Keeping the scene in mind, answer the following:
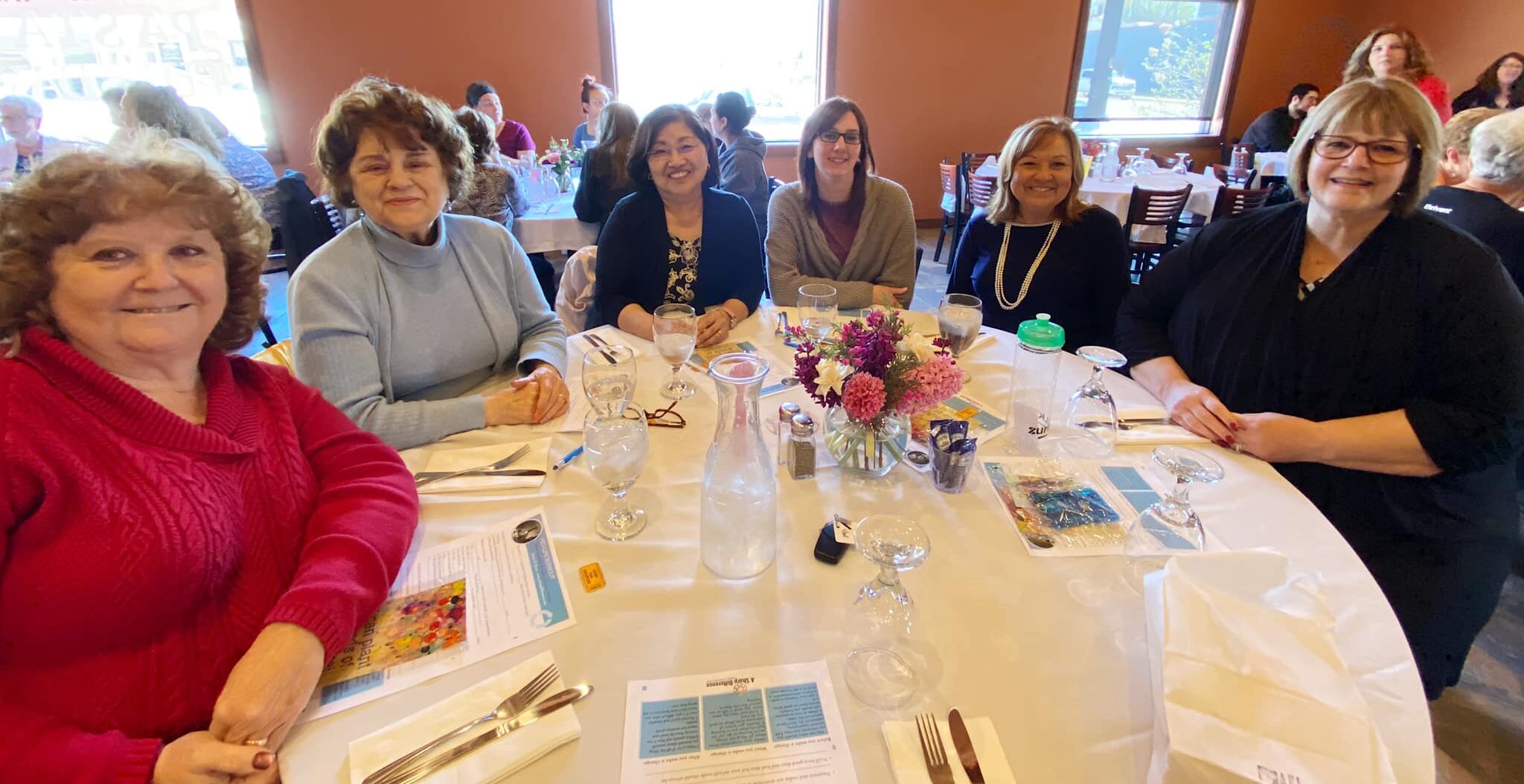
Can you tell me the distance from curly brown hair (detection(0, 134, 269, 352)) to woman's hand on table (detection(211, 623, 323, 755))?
537mm

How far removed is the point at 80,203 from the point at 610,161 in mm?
2955

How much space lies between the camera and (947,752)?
2.45 ft

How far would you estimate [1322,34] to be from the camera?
7.77 metres

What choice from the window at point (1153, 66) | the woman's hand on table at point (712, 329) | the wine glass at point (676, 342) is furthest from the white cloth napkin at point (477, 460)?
the window at point (1153, 66)

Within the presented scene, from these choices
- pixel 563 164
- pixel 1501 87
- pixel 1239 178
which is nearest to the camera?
pixel 563 164

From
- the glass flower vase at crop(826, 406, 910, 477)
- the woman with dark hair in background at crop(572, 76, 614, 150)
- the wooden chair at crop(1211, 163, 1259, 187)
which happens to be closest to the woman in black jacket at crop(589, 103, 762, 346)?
the glass flower vase at crop(826, 406, 910, 477)

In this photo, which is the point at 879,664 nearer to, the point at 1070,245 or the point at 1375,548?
the point at 1375,548

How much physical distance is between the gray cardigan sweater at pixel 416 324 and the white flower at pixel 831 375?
78cm

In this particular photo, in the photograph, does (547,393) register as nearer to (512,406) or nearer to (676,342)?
(512,406)

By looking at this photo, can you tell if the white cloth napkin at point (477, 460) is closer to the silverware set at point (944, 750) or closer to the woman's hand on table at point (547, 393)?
the woman's hand on table at point (547, 393)

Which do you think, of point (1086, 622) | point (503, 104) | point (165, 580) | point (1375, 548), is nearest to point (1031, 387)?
point (1086, 622)

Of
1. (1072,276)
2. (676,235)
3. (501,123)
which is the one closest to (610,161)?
(676,235)

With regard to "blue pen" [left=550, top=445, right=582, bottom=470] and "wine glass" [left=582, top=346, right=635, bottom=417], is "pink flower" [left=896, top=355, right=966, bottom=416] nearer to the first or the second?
"wine glass" [left=582, top=346, right=635, bottom=417]

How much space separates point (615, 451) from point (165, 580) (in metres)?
0.59
